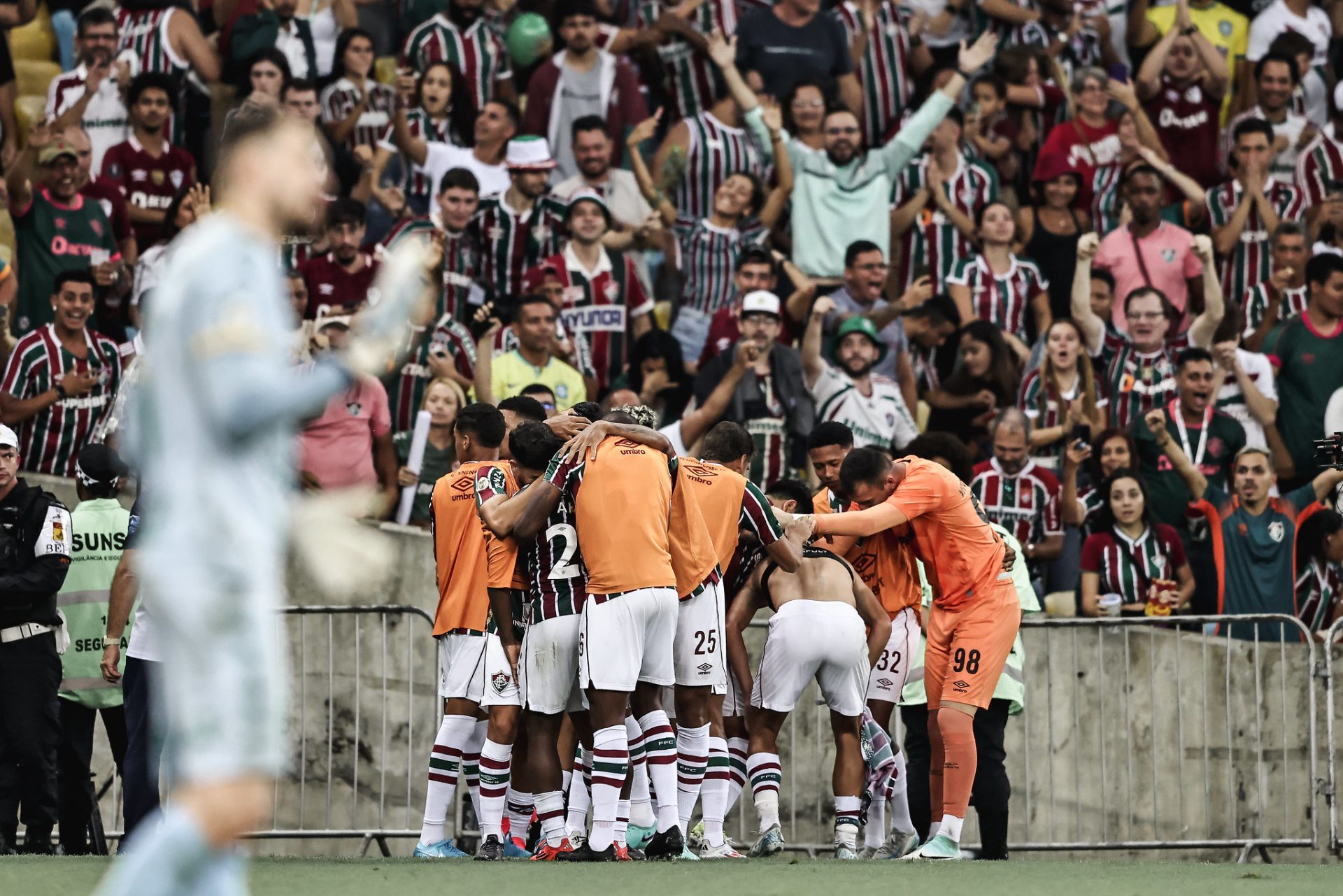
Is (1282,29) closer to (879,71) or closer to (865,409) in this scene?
(879,71)

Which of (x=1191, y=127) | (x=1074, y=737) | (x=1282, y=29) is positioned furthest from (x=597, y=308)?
(x=1282, y=29)

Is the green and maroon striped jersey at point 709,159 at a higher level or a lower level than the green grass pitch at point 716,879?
higher

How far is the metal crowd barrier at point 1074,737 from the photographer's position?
12.7m

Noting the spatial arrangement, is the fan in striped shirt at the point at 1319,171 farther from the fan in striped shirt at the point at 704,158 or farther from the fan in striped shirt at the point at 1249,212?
the fan in striped shirt at the point at 704,158

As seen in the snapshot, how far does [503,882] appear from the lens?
8.27m

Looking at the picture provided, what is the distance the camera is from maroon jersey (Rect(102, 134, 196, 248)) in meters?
15.7

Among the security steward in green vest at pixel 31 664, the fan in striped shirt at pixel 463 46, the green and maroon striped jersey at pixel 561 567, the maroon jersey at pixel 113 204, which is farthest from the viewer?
the fan in striped shirt at pixel 463 46

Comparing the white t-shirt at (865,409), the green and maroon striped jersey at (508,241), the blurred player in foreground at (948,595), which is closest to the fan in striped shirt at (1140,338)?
the white t-shirt at (865,409)

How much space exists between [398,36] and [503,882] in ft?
37.6

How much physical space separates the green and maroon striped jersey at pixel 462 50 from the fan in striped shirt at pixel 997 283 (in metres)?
4.42

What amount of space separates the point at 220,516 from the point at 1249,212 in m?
14.3

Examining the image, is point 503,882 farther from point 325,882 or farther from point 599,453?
point 599,453

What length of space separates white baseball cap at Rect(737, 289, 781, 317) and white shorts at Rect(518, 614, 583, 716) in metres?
4.65

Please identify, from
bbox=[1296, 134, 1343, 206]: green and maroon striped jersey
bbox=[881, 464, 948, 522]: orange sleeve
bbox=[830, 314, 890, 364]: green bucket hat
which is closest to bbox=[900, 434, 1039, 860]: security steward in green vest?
bbox=[881, 464, 948, 522]: orange sleeve
